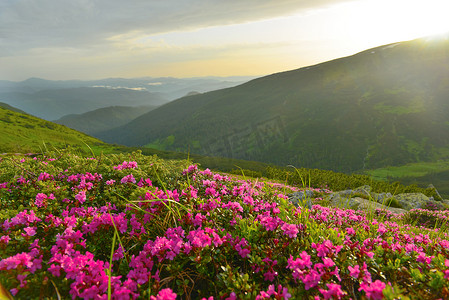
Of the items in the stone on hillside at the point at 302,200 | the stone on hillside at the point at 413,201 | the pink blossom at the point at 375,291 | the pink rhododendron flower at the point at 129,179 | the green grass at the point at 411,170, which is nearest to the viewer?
the pink blossom at the point at 375,291

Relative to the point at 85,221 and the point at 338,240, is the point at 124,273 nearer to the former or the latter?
the point at 85,221

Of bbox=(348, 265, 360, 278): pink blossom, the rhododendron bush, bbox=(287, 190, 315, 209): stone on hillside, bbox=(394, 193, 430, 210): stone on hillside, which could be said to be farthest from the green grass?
bbox=(348, 265, 360, 278): pink blossom

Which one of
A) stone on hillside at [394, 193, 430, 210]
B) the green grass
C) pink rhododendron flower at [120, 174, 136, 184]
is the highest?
pink rhododendron flower at [120, 174, 136, 184]

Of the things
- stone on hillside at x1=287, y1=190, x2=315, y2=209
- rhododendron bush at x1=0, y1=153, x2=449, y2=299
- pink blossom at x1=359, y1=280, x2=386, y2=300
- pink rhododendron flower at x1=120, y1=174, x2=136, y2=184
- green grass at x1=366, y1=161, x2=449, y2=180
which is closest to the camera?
pink blossom at x1=359, y1=280, x2=386, y2=300

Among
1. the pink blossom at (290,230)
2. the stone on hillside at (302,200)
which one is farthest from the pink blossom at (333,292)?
the stone on hillside at (302,200)

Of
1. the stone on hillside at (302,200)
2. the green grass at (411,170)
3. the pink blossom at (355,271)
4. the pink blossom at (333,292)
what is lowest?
the green grass at (411,170)

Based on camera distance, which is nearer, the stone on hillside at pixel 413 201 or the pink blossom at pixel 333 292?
the pink blossom at pixel 333 292

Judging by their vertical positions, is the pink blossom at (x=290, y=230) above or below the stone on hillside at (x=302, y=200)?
above

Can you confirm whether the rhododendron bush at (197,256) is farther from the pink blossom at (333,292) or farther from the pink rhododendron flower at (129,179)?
the pink rhododendron flower at (129,179)

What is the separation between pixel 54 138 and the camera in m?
95.9

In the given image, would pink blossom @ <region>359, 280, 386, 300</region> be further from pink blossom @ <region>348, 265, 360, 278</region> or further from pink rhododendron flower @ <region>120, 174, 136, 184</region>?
pink rhododendron flower @ <region>120, 174, 136, 184</region>

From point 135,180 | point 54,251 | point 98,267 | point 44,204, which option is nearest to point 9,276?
point 54,251

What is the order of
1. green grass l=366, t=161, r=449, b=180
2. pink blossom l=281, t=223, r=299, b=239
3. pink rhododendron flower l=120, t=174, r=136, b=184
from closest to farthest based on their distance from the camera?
pink blossom l=281, t=223, r=299, b=239 → pink rhododendron flower l=120, t=174, r=136, b=184 → green grass l=366, t=161, r=449, b=180

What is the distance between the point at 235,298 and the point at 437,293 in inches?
95.6
